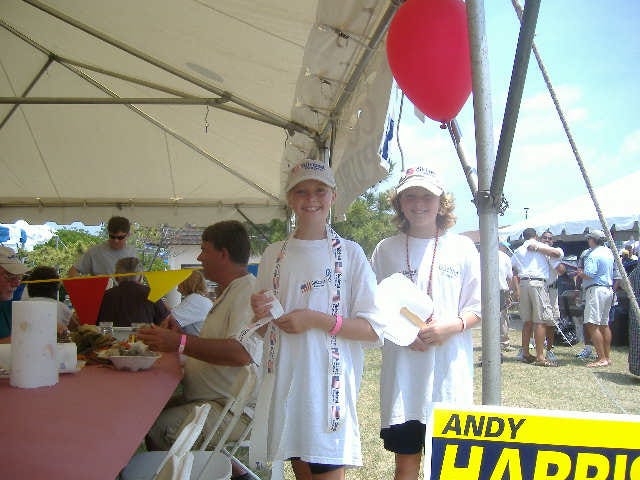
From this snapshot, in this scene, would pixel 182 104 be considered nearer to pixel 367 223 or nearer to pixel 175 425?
pixel 175 425

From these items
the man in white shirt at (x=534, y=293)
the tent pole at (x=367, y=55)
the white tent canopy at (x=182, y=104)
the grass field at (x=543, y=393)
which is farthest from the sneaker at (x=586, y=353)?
the tent pole at (x=367, y=55)

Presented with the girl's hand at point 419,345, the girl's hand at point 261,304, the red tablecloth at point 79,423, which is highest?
the girl's hand at point 261,304

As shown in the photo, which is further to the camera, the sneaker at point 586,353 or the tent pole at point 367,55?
the sneaker at point 586,353

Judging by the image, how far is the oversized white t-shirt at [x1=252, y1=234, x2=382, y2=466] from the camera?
166 centimetres

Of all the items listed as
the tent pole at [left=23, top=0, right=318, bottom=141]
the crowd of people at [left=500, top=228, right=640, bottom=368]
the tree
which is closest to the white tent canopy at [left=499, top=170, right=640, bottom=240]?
the crowd of people at [left=500, top=228, right=640, bottom=368]

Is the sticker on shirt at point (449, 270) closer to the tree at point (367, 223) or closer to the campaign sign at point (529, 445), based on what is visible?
the campaign sign at point (529, 445)

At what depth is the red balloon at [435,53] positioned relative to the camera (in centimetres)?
183

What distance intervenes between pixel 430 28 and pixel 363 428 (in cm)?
337

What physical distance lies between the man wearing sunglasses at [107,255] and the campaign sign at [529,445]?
16.1 feet

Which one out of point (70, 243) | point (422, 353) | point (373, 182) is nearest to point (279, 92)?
point (373, 182)

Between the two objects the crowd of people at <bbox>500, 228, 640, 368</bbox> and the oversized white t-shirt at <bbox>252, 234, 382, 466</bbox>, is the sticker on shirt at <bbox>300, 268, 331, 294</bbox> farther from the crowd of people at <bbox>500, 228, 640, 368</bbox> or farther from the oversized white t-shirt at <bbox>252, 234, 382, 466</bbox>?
the crowd of people at <bbox>500, 228, 640, 368</bbox>

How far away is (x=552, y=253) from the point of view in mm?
7500

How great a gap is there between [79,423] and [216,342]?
96 centimetres

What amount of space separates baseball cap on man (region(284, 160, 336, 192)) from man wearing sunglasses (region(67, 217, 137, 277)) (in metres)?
4.08
